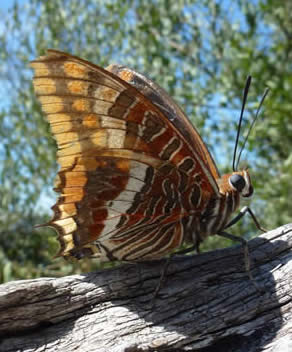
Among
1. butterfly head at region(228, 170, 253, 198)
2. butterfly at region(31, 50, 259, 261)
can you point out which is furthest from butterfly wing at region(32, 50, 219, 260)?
butterfly head at region(228, 170, 253, 198)

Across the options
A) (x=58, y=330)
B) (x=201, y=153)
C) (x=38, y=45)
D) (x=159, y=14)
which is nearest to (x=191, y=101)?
(x=159, y=14)

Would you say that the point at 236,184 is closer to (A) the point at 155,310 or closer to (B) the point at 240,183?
(B) the point at 240,183

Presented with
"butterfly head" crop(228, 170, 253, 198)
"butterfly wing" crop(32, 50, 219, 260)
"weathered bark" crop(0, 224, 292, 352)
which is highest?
"butterfly wing" crop(32, 50, 219, 260)

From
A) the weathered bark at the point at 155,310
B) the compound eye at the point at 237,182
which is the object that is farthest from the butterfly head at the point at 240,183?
the weathered bark at the point at 155,310

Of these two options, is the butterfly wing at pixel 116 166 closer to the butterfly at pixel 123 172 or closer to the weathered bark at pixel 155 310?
the butterfly at pixel 123 172

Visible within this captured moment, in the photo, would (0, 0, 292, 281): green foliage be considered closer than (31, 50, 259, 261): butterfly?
No

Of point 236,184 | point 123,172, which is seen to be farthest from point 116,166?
point 236,184

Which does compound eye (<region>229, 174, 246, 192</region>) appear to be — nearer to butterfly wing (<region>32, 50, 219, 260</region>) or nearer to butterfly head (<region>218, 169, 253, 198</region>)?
butterfly head (<region>218, 169, 253, 198</region>)
